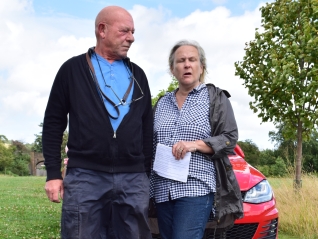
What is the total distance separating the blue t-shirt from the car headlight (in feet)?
6.16

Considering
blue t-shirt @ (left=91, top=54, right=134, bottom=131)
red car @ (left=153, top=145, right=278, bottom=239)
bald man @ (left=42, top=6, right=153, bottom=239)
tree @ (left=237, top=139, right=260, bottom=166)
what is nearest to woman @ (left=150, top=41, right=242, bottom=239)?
bald man @ (left=42, top=6, right=153, bottom=239)

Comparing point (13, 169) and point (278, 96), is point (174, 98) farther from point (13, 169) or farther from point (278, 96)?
point (13, 169)

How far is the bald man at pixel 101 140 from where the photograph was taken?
3.01 m

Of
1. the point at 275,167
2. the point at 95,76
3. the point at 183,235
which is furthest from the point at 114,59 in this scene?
the point at 275,167

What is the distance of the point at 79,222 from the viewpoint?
9.82ft

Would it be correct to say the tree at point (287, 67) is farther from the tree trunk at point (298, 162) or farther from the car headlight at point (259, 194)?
the car headlight at point (259, 194)

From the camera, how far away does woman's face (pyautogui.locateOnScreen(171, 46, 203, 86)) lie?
3.58m

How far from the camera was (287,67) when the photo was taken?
1205cm

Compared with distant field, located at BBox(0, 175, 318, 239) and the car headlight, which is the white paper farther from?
distant field, located at BBox(0, 175, 318, 239)

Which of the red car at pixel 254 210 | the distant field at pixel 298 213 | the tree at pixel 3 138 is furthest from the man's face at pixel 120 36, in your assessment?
the tree at pixel 3 138

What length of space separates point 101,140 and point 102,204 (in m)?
0.38

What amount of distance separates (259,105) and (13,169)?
5710cm

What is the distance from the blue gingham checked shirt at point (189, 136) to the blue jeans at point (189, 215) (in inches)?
1.8

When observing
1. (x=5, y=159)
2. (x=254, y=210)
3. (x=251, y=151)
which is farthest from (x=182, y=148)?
(x=5, y=159)
